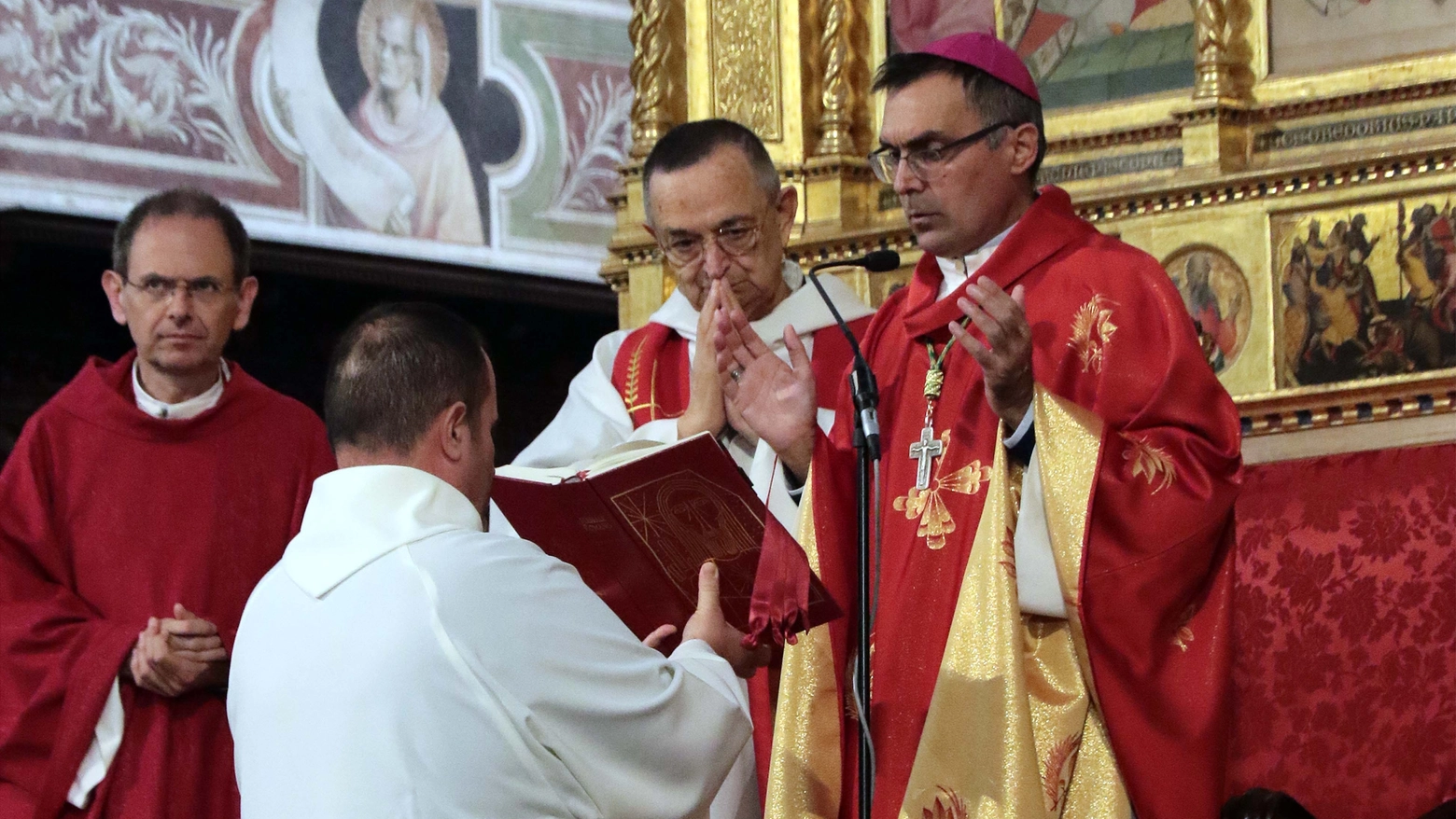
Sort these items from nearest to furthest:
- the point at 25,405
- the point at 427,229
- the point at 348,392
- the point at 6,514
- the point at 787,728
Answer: the point at 348,392, the point at 787,728, the point at 6,514, the point at 25,405, the point at 427,229

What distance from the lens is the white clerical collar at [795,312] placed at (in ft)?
16.1

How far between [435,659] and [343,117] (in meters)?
6.88

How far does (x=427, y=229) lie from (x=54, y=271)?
1.66 m

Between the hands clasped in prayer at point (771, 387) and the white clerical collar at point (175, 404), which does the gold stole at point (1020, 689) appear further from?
the white clerical collar at point (175, 404)

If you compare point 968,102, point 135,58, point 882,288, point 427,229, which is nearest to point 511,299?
point 427,229

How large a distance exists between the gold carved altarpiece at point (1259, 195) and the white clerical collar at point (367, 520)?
2737mm

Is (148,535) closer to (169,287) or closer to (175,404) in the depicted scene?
(175,404)

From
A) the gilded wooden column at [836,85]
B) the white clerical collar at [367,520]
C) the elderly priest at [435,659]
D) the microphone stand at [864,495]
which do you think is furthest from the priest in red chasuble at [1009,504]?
the gilded wooden column at [836,85]

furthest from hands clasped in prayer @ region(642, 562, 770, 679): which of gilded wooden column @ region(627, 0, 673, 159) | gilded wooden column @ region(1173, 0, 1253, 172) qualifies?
gilded wooden column @ region(627, 0, 673, 159)

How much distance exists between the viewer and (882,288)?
6.07 m

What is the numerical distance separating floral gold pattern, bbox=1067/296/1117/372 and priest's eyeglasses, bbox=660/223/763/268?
1.05m

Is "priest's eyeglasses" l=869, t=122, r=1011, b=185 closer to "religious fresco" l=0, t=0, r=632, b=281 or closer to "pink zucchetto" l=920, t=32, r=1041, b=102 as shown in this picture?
"pink zucchetto" l=920, t=32, r=1041, b=102

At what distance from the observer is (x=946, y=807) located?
3756 mm

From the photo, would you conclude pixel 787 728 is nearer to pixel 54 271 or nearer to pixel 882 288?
pixel 882 288
